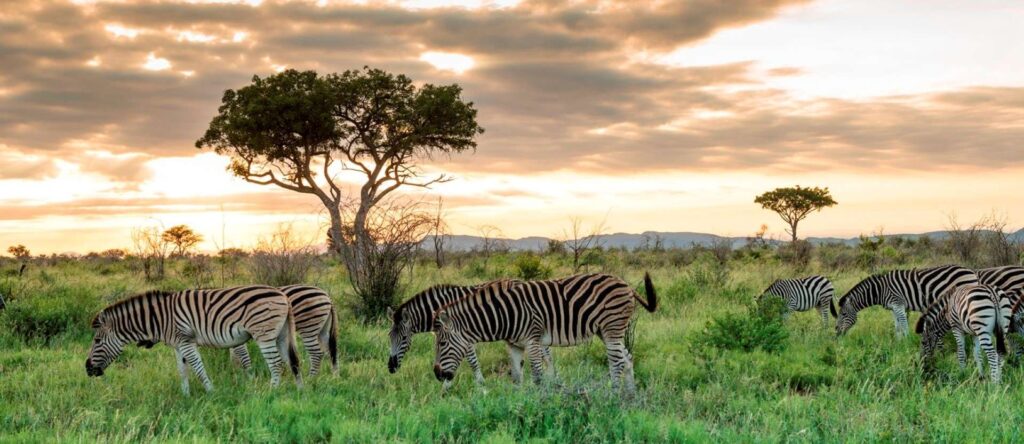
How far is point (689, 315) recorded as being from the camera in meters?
15.0

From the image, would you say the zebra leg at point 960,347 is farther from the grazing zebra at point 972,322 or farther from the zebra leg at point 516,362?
the zebra leg at point 516,362

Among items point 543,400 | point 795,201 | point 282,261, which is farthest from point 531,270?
point 795,201

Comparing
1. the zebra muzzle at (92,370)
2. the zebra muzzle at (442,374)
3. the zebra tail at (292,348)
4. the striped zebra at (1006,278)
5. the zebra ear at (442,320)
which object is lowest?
A: the zebra muzzle at (92,370)

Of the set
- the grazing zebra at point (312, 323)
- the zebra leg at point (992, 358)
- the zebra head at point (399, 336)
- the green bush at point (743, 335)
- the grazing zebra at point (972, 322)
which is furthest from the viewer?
the green bush at point (743, 335)

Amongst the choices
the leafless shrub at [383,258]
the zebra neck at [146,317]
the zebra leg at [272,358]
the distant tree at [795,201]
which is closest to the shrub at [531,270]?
the leafless shrub at [383,258]

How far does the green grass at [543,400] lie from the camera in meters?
6.99

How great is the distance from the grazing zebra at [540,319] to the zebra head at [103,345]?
4085mm

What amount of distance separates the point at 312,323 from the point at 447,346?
2.33 meters

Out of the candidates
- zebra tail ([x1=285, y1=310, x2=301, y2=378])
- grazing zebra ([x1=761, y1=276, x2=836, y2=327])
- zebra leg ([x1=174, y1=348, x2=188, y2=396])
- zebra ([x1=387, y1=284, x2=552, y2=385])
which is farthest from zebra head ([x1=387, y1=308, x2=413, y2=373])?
grazing zebra ([x1=761, y1=276, x2=836, y2=327])

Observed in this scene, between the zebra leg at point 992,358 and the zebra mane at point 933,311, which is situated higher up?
the zebra mane at point 933,311

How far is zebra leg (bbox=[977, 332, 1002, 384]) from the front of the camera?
29.3 feet

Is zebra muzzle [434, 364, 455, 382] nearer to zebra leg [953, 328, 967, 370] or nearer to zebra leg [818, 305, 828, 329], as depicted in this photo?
zebra leg [953, 328, 967, 370]

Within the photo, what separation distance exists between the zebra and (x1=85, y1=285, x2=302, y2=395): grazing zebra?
1286 millimetres

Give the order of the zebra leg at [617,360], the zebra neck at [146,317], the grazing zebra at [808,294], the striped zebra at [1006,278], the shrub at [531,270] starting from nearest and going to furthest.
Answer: the zebra leg at [617,360] → the zebra neck at [146,317] → the striped zebra at [1006,278] → the grazing zebra at [808,294] → the shrub at [531,270]
